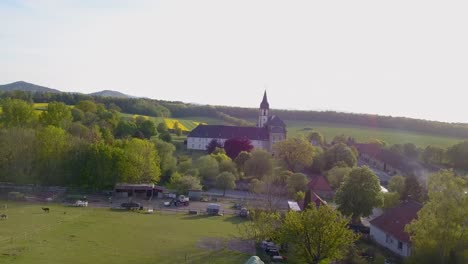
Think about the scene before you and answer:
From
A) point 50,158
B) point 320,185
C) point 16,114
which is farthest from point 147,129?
point 320,185

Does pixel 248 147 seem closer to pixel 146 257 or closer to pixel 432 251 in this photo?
pixel 146 257

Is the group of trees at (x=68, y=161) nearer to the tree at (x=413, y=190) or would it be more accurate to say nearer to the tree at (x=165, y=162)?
the tree at (x=165, y=162)

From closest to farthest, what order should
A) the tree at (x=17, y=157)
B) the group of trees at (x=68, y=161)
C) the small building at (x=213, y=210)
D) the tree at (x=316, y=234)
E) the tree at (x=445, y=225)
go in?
the tree at (x=445, y=225) → the tree at (x=316, y=234) → the small building at (x=213, y=210) → the group of trees at (x=68, y=161) → the tree at (x=17, y=157)

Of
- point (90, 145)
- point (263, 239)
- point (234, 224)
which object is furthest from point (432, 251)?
point (90, 145)

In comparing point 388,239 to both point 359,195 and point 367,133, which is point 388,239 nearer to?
point 359,195

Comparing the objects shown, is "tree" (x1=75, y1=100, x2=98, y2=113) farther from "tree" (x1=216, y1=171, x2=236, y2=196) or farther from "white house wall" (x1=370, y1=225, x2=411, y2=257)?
"white house wall" (x1=370, y1=225, x2=411, y2=257)

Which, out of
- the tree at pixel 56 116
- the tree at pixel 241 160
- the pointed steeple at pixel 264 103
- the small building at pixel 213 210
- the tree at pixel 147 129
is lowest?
the small building at pixel 213 210

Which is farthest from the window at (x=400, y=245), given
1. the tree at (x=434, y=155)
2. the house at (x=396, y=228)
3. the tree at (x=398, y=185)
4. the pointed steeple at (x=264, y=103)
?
the pointed steeple at (x=264, y=103)
